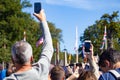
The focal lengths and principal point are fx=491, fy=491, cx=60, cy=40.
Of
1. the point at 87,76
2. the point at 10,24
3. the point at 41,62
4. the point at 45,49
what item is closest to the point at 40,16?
the point at 45,49

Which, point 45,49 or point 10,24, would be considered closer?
point 45,49

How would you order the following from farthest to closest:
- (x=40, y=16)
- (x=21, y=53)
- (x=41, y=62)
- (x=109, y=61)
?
(x=109, y=61)
(x=40, y=16)
(x=41, y=62)
(x=21, y=53)

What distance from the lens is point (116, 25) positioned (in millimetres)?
64625

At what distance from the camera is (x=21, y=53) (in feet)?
14.4

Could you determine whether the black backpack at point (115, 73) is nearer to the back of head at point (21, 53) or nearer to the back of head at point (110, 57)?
the back of head at point (110, 57)

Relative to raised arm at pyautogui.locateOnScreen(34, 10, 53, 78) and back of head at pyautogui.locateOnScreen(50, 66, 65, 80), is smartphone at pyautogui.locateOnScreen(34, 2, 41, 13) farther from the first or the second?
back of head at pyautogui.locateOnScreen(50, 66, 65, 80)

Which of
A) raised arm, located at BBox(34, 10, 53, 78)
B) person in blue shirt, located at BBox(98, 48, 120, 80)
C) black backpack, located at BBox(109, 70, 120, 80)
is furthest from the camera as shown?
person in blue shirt, located at BBox(98, 48, 120, 80)

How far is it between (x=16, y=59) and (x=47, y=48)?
449 millimetres

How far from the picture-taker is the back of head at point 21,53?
4379 millimetres

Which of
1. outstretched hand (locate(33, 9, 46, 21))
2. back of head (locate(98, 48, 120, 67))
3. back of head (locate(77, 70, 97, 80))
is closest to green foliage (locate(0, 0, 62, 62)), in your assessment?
back of head (locate(77, 70, 97, 80))

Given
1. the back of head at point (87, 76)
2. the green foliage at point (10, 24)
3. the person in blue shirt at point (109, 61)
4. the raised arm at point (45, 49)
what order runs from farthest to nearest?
the green foliage at point (10, 24)
the back of head at point (87, 76)
the person in blue shirt at point (109, 61)
the raised arm at point (45, 49)

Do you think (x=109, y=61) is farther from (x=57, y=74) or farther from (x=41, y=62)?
(x=57, y=74)

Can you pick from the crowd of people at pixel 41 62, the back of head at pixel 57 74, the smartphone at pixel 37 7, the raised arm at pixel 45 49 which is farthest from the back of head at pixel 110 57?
the back of head at pixel 57 74

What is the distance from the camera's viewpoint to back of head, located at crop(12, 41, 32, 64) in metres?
4.38
